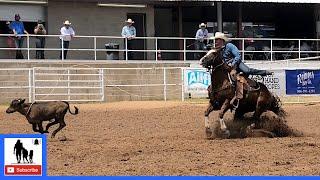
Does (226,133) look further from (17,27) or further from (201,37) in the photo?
(201,37)

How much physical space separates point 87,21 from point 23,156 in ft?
77.2

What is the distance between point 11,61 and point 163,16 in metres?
10.2

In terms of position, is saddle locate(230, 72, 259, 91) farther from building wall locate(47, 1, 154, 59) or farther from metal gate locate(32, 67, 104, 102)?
building wall locate(47, 1, 154, 59)

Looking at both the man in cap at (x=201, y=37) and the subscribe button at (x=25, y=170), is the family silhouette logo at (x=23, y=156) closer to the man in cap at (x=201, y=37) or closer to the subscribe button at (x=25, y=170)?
the subscribe button at (x=25, y=170)

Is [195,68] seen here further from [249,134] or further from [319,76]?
[249,134]

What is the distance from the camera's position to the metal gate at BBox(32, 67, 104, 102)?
24.0 m

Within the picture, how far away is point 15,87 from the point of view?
23469 mm

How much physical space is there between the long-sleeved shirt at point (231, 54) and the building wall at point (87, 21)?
15.8 metres

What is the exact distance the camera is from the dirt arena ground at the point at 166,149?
9.02 meters

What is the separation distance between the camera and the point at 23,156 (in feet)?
19.5

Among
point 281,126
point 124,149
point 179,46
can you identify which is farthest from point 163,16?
point 124,149

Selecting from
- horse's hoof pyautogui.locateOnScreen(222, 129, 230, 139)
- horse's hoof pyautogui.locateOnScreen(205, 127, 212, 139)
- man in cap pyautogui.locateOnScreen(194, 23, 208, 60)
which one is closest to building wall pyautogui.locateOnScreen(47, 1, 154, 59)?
man in cap pyautogui.locateOnScreen(194, 23, 208, 60)

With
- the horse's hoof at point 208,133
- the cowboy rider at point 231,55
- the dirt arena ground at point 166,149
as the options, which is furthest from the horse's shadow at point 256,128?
the cowboy rider at point 231,55

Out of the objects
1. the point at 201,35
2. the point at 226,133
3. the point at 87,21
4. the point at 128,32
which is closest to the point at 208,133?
the point at 226,133
